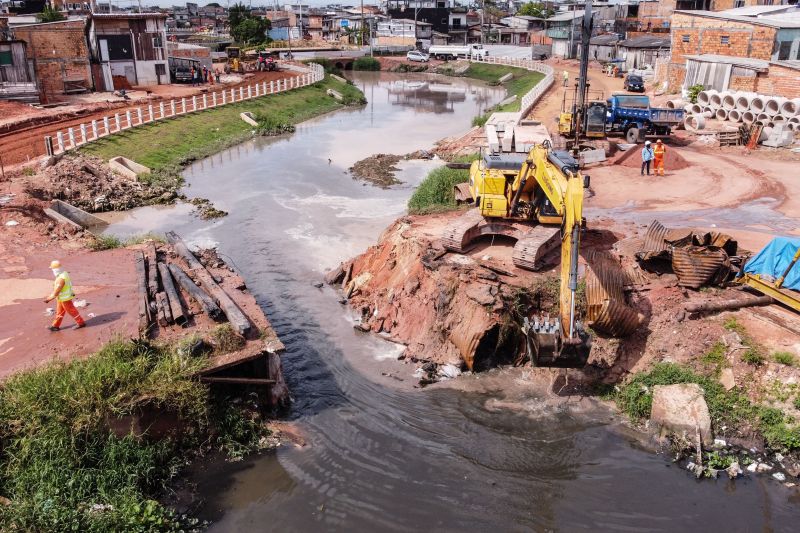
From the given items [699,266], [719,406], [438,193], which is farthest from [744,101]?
[719,406]

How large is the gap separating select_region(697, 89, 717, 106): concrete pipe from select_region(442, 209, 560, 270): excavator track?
24795 millimetres

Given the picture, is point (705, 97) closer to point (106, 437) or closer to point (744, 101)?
point (744, 101)

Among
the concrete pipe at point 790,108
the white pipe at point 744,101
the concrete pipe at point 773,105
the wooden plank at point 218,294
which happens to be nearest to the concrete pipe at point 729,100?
the white pipe at point 744,101

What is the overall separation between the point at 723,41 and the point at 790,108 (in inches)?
489

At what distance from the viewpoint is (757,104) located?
3369 cm

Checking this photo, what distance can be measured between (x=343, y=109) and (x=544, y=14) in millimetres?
65550

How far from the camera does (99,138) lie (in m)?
33.9

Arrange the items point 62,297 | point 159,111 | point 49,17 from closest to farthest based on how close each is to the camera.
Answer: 1. point 62,297
2. point 159,111
3. point 49,17

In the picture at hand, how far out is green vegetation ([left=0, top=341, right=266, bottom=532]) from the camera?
32.1 feet

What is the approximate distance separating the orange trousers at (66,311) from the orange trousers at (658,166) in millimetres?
21978

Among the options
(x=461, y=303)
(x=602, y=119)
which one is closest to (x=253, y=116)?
(x=602, y=119)

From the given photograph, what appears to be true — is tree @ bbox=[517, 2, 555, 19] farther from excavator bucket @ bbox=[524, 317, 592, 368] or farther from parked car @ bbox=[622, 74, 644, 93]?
excavator bucket @ bbox=[524, 317, 592, 368]

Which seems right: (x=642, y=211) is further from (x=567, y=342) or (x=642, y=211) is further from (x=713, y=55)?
(x=713, y=55)

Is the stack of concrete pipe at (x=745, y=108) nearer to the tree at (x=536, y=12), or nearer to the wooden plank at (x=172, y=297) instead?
the wooden plank at (x=172, y=297)
